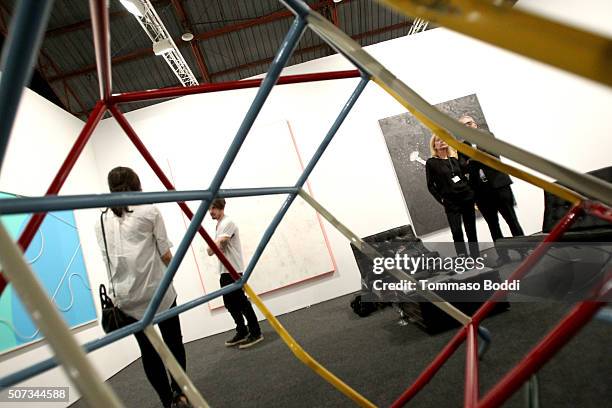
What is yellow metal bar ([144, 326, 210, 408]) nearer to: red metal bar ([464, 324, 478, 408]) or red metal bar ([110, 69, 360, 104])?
red metal bar ([464, 324, 478, 408])

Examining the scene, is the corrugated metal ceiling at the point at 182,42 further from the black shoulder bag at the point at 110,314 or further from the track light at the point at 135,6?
the black shoulder bag at the point at 110,314

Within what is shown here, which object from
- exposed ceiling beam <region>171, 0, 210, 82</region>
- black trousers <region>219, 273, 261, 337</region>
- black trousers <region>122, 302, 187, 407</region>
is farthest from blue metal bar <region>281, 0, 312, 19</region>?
exposed ceiling beam <region>171, 0, 210, 82</region>

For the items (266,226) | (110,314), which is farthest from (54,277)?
(266,226)

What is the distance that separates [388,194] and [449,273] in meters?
1.90

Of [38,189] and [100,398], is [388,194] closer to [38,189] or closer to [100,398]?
[38,189]

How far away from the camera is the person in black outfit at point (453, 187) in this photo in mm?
2719

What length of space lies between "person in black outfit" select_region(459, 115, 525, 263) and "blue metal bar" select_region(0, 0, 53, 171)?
2824 mm

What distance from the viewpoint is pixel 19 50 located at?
25 centimetres

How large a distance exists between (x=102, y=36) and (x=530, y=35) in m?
0.55

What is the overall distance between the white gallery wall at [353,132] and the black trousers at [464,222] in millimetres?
929

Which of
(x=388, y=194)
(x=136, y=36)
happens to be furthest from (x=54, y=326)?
(x=136, y=36)

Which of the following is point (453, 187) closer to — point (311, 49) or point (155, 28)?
point (155, 28)

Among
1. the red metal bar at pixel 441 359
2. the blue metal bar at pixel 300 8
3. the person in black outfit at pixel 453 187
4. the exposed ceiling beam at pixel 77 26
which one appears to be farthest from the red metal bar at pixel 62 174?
the exposed ceiling beam at pixel 77 26

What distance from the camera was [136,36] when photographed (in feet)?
15.3
